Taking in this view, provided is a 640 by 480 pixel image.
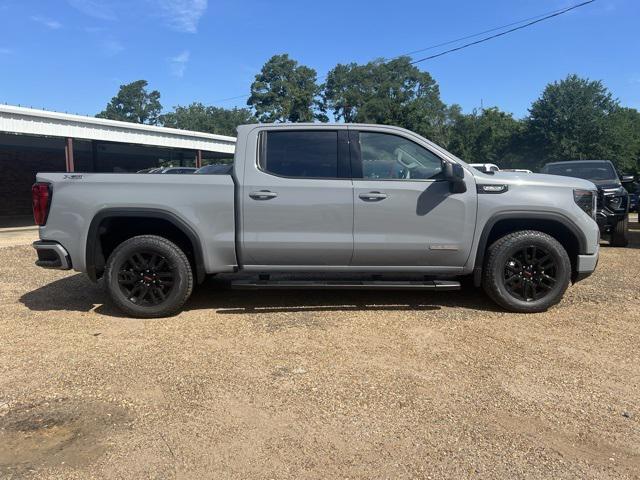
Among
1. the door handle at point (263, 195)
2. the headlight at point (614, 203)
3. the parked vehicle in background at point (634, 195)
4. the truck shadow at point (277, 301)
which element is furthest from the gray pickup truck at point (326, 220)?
the parked vehicle in background at point (634, 195)

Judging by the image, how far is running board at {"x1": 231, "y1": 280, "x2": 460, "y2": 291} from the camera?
4988mm

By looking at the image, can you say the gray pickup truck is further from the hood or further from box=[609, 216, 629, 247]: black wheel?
box=[609, 216, 629, 247]: black wheel

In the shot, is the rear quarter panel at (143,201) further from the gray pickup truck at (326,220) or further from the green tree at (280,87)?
the green tree at (280,87)

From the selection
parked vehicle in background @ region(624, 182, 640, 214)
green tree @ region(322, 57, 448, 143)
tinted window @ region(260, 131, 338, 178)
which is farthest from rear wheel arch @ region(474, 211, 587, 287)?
green tree @ region(322, 57, 448, 143)

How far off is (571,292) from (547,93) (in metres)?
46.0

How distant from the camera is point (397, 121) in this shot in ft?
169

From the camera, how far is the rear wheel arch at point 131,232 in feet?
16.2

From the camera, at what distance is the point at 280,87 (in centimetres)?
9006

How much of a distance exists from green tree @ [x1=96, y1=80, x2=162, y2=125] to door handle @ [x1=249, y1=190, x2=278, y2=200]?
138369mm

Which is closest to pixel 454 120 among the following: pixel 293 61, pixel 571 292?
pixel 293 61

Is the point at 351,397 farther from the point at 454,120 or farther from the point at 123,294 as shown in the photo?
the point at 454,120

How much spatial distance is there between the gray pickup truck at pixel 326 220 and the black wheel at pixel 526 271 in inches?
0.4

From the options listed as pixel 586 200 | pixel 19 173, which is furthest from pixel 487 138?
pixel 586 200

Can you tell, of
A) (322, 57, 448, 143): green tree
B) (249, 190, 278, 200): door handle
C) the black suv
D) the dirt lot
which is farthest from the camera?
(322, 57, 448, 143): green tree
